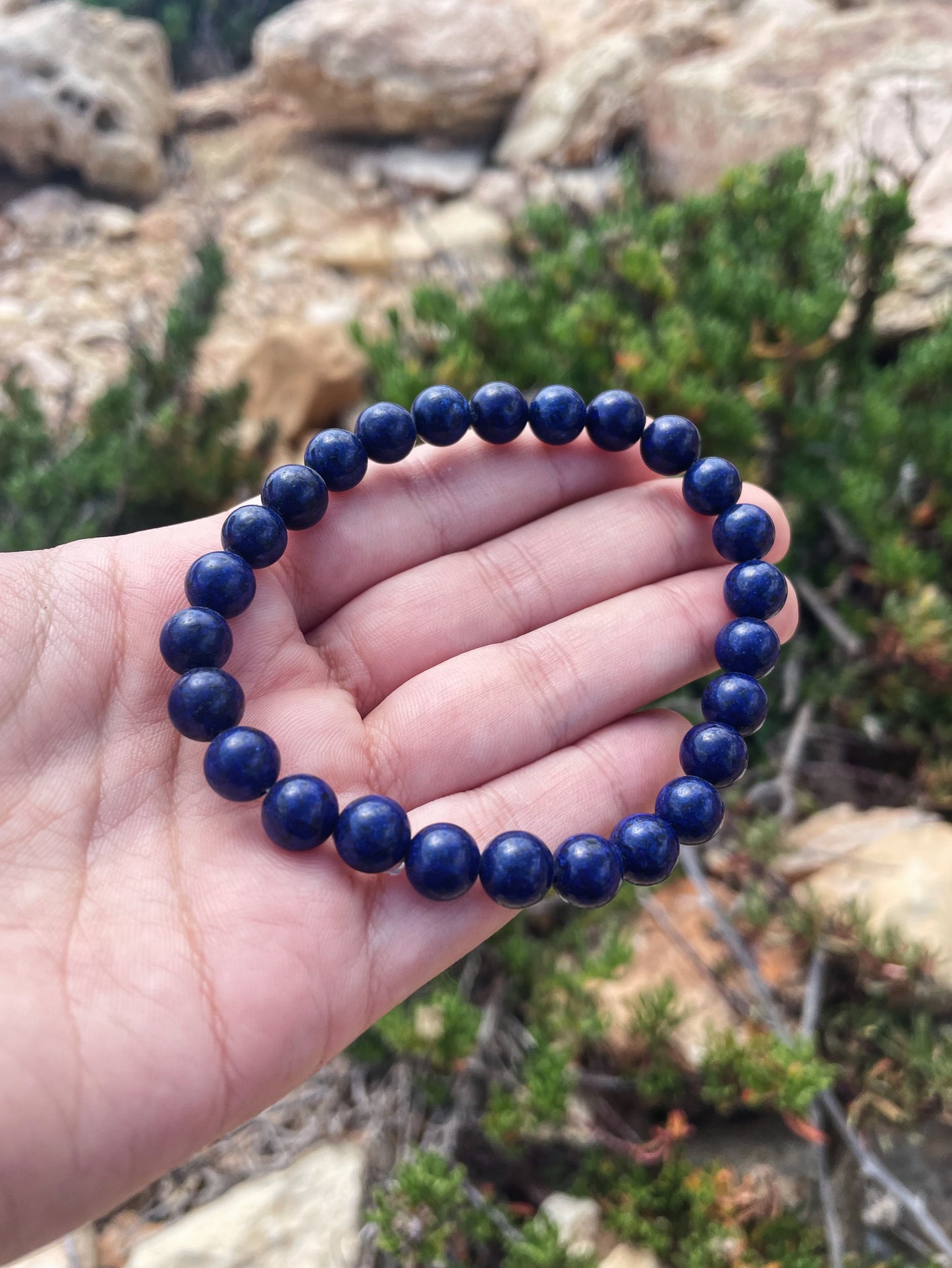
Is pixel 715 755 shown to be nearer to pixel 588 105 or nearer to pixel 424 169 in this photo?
pixel 588 105

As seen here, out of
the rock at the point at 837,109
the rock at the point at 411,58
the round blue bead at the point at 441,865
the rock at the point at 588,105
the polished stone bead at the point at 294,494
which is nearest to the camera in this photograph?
the round blue bead at the point at 441,865

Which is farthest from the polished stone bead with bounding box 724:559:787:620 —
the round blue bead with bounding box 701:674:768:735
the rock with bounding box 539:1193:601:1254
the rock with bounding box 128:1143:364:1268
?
the rock with bounding box 128:1143:364:1268

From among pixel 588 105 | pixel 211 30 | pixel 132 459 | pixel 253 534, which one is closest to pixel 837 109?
pixel 588 105

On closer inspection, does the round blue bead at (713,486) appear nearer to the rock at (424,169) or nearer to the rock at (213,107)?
the rock at (424,169)

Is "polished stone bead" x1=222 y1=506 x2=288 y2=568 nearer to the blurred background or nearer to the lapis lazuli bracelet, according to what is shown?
the lapis lazuli bracelet

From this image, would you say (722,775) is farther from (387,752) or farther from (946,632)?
(946,632)

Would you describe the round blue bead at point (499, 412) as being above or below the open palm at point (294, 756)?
above

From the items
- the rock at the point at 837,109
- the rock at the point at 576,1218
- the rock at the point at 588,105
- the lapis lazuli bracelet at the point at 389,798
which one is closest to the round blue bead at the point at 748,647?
the lapis lazuli bracelet at the point at 389,798
